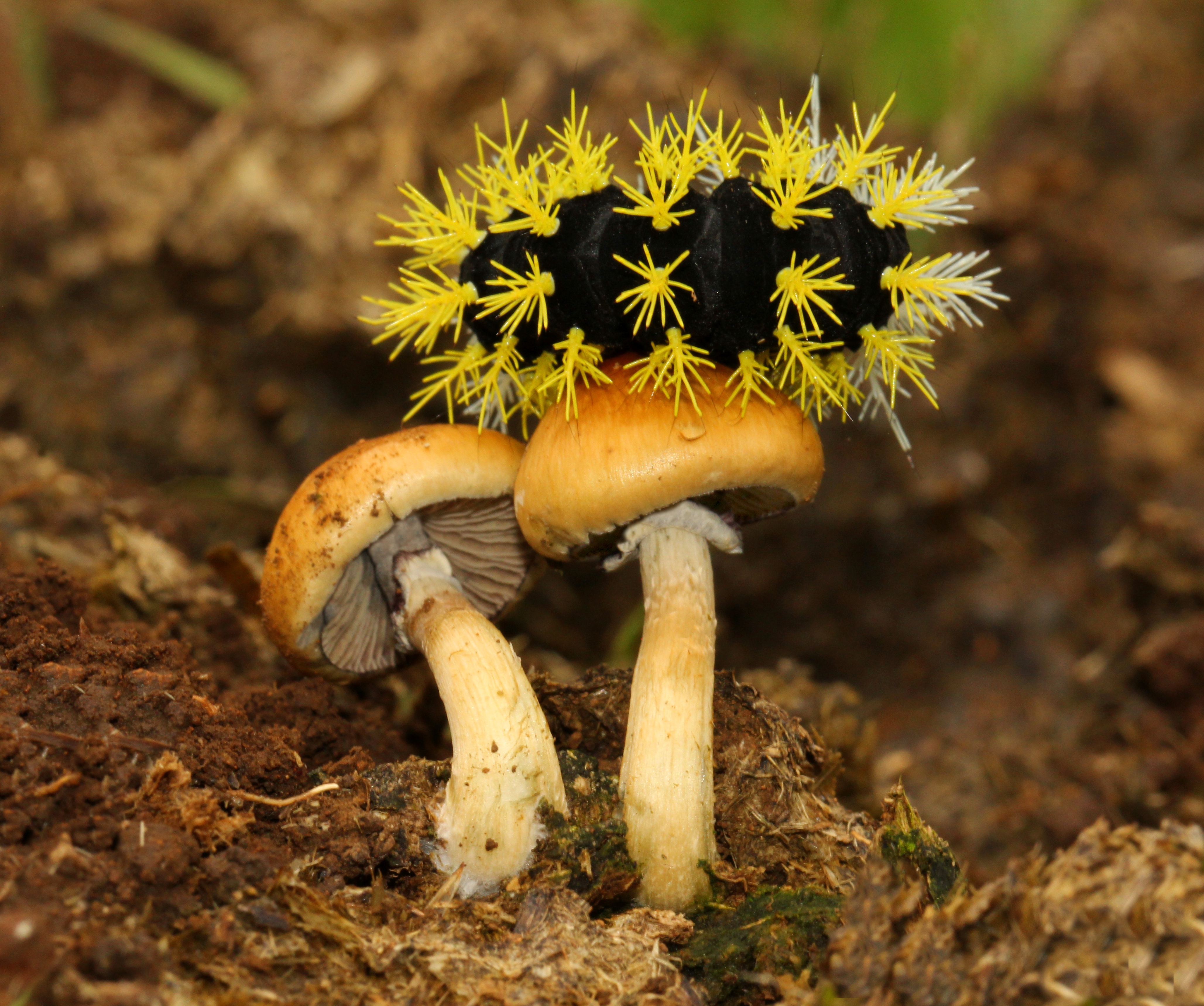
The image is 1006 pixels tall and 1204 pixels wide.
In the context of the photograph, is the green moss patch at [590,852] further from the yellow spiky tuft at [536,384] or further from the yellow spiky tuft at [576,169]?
the yellow spiky tuft at [576,169]

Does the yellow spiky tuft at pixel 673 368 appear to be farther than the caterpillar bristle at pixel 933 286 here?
No

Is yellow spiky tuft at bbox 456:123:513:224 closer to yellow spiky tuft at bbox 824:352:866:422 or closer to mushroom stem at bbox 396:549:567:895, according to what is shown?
yellow spiky tuft at bbox 824:352:866:422

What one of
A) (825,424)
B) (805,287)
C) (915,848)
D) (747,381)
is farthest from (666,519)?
(825,424)

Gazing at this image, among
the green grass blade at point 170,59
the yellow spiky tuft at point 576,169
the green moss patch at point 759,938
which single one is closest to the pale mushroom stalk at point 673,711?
the green moss patch at point 759,938

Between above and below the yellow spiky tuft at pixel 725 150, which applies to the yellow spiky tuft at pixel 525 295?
below

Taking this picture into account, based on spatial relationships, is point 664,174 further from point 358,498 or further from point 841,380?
point 358,498

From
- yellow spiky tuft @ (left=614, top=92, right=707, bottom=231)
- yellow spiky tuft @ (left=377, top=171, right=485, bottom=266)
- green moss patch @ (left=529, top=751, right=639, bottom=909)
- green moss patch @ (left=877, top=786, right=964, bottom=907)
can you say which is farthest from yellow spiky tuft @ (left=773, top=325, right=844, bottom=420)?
green moss patch @ (left=529, top=751, right=639, bottom=909)

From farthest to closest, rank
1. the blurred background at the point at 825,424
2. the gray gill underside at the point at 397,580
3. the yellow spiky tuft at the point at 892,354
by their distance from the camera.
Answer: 1. the blurred background at the point at 825,424
2. the gray gill underside at the point at 397,580
3. the yellow spiky tuft at the point at 892,354
